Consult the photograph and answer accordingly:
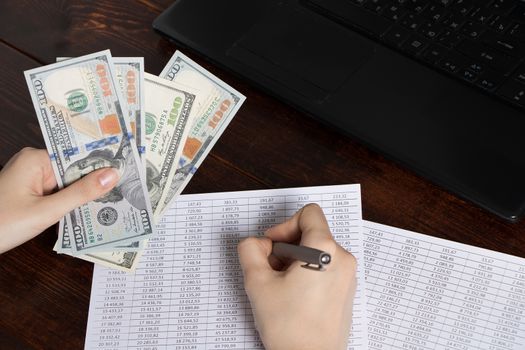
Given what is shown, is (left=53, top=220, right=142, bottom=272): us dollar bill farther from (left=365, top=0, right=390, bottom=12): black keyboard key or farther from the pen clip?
(left=365, top=0, right=390, bottom=12): black keyboard key

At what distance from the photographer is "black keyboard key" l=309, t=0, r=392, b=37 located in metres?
0.76

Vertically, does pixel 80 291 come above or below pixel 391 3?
below

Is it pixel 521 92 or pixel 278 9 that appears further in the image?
pixel 278 9

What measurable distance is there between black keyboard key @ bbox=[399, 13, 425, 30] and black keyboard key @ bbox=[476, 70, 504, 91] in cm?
10

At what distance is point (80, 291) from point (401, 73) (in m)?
0.45

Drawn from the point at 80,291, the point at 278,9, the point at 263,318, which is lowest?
the point at 80,291

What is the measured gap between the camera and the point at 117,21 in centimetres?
86

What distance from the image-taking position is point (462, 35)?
28.7 inches

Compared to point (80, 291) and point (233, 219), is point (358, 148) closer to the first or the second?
point (233, 219)

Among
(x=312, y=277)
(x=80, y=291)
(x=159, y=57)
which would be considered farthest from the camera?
(x=159, y=57)

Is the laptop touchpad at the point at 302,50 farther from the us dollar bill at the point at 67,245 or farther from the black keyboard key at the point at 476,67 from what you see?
the us dollar bill at the point at 67,245

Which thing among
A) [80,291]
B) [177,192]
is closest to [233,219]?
[177,192]

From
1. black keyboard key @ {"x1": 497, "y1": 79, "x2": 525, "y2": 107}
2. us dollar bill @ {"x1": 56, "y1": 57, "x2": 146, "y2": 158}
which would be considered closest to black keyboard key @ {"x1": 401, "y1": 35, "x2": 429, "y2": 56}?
black keyboard key @ {"x1": 497, "y1": 79, "x2": 525, "y2": 107}

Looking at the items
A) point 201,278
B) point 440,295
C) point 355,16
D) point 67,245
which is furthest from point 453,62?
point 67,245
